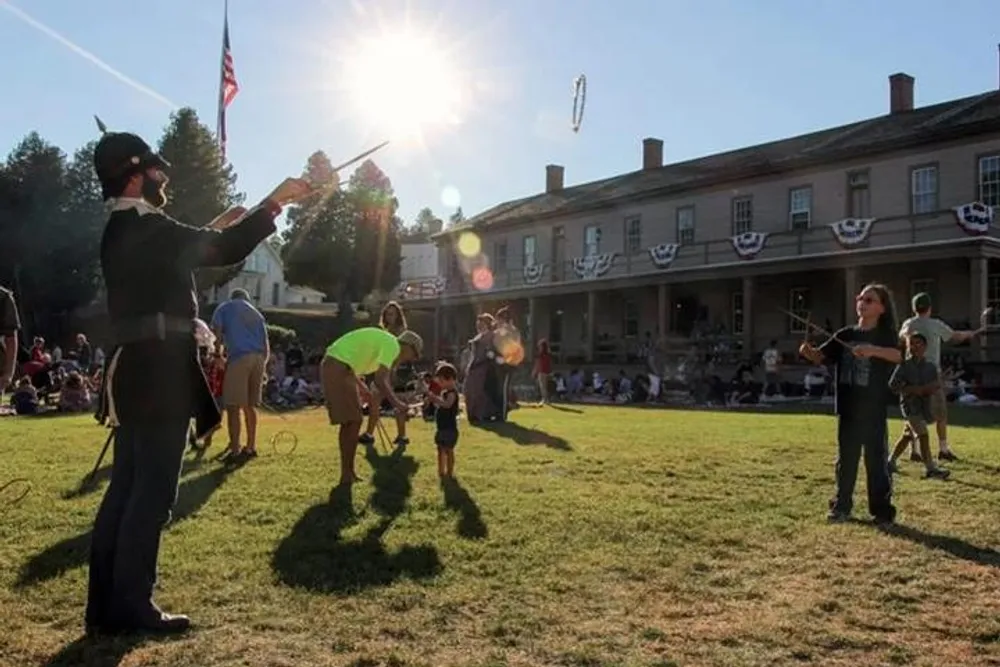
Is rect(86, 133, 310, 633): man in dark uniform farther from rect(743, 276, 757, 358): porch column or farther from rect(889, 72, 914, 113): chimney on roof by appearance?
rect(889, 72, 914, 113): chimney on roof

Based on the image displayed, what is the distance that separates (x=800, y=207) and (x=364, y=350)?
82.1 feet

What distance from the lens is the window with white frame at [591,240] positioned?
38406 mm

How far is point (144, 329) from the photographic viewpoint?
397 centimetres

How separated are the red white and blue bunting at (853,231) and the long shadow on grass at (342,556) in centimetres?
2245

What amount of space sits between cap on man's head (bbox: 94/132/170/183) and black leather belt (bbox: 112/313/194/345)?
63 centimetres

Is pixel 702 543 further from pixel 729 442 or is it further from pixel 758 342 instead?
pixel 758 342

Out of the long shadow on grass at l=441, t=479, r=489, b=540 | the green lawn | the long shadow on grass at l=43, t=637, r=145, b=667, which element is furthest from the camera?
the long shadow on grass at l=441, t=479, r=489, b=540

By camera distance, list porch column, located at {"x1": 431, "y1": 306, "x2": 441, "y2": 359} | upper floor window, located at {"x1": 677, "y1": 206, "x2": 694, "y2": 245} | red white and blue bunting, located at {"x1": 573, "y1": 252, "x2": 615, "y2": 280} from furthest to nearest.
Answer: porch column, located at {"x1": 431, "y1": 306, "x2": 441, "y2": 359}, red white and blue bunting, located at {"x1": 573, "y1": 252, "x2": 615, "y2": 280}, upper floor window, located at {"x1": 677, "y1": 206, "x2": 694, "y2": 245}

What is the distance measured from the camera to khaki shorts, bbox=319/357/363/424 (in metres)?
8.04

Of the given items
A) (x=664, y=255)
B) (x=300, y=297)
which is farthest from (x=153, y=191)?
(x=300, y=297)

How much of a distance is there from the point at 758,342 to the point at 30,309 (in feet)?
126

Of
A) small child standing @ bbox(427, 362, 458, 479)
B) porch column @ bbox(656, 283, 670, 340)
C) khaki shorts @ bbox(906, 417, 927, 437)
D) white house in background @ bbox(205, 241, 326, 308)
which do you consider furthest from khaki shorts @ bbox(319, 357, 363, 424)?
white house in background @ bbox(205, 241, 326, 308)

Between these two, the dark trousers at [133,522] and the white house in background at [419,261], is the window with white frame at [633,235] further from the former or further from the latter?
the white house in background at [419,261]

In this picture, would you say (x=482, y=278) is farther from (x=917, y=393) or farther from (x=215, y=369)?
(x=917, y=393)
